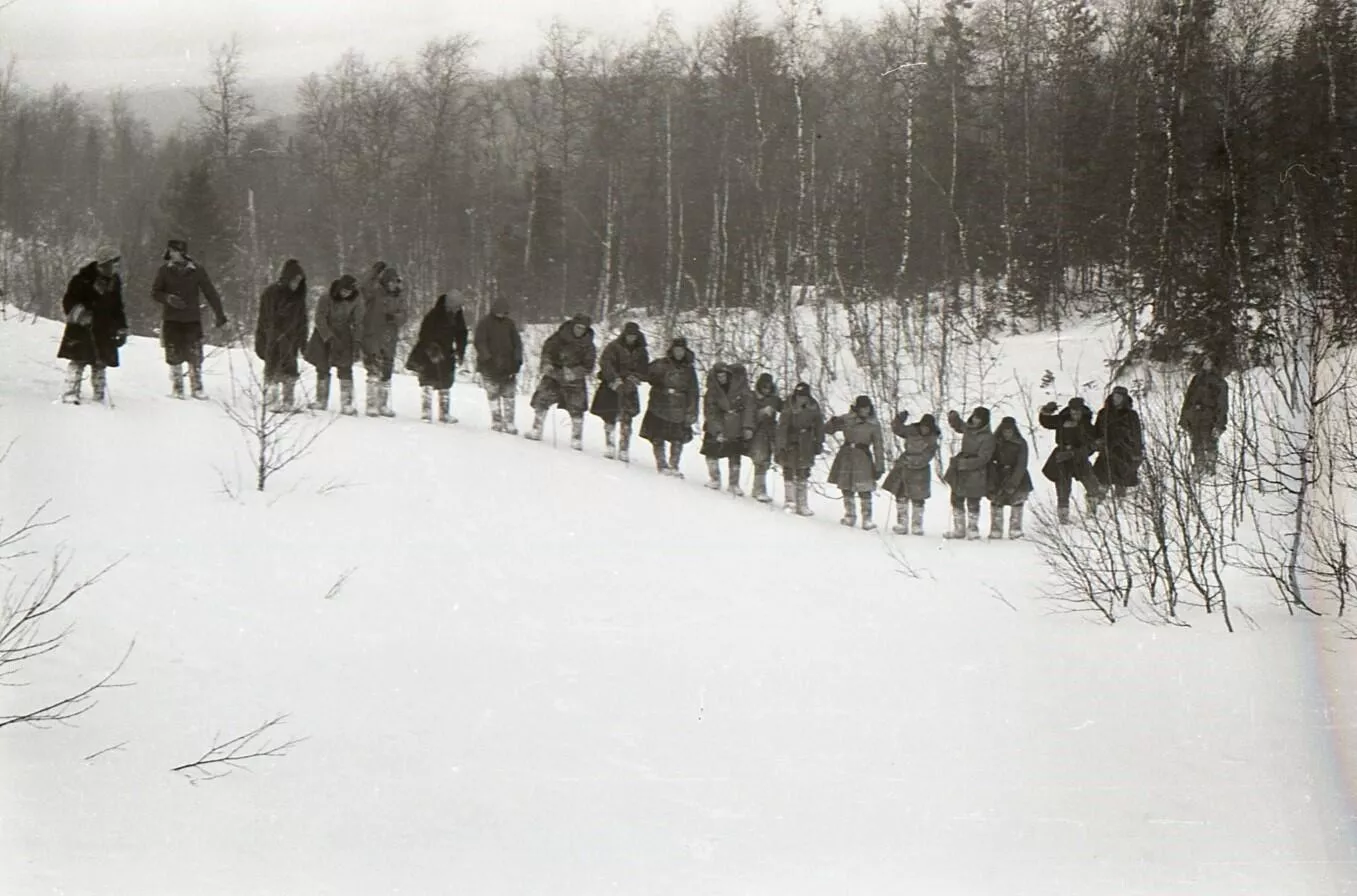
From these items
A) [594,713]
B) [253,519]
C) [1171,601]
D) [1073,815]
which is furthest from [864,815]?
[253,519]

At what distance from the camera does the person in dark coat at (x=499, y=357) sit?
13.7 metres

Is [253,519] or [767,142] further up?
[767,142]

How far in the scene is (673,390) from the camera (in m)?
13.7

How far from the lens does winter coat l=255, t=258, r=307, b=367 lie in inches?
493

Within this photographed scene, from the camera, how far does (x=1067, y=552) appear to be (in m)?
9.93

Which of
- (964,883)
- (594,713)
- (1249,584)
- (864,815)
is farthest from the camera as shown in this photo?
(1249,584)

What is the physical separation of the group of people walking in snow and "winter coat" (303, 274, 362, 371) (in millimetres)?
12

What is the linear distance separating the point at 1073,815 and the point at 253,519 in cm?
641

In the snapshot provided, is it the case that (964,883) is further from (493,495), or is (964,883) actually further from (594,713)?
(493,495)

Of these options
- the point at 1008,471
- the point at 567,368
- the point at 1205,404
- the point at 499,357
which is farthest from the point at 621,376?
the point at 1205,404

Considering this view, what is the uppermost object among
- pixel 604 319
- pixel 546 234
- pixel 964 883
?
pixel 546 234

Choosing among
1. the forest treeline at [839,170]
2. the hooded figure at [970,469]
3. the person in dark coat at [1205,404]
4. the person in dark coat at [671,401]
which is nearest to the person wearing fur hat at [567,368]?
the person in dark coat at [671,401]

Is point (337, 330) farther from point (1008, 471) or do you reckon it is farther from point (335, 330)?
point (1008, 471)

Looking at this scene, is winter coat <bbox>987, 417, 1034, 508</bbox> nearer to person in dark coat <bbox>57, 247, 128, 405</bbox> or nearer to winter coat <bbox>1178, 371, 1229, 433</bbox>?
winter coat <bbox>1178, 371, 1229, 433</bbox>
